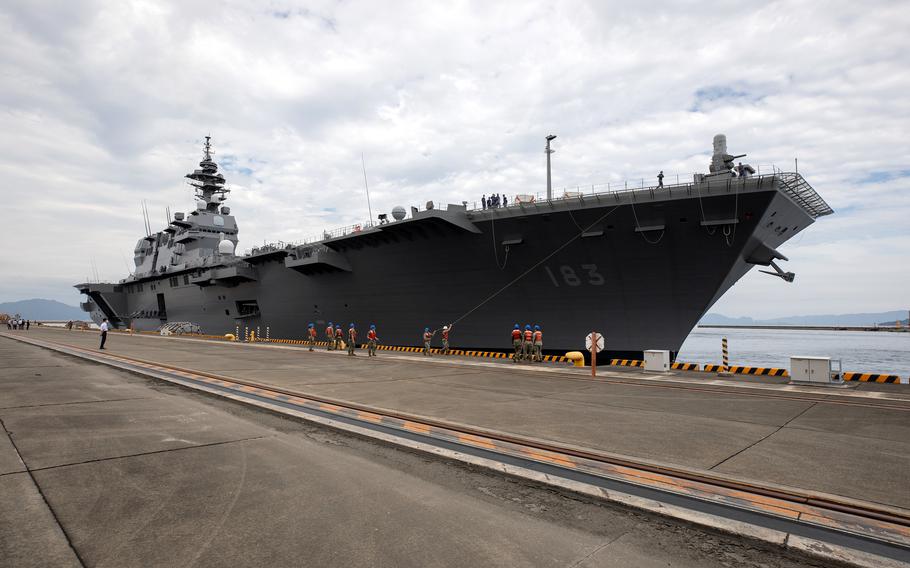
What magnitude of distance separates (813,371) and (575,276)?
8.29 metres

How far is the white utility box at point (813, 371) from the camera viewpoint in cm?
1144

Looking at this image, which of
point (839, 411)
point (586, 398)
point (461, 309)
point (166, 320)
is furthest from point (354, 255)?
point (166, 320)

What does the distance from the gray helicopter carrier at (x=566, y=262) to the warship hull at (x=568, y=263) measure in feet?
0.15

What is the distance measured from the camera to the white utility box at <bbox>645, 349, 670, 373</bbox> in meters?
14.3

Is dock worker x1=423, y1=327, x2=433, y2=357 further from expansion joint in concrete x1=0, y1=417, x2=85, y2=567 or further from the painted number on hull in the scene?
expansion joint in concrete x1=0, y1=417, x2=85, y2=567

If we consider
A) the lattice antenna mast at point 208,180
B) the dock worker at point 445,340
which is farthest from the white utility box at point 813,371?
the lattice antenna mast at point 208,180

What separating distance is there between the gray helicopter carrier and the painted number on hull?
0.04 m

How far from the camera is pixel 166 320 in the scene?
46.7 m

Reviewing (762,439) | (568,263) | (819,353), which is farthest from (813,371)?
(819,353)

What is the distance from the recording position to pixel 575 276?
716 inches

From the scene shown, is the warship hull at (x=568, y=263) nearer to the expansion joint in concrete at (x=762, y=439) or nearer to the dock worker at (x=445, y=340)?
the dock worker at (x=445, y=340)

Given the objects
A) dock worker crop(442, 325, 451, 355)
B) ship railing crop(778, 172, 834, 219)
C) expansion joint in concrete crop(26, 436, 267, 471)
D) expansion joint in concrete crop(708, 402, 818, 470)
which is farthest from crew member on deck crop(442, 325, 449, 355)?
expansion joint in concrete crop(26, 436, 267, 471)

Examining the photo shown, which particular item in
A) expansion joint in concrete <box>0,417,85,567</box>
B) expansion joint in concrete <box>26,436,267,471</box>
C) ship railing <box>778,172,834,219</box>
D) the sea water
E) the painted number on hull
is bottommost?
the sea water

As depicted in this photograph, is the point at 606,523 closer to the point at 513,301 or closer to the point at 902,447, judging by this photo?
the point at 902,447
